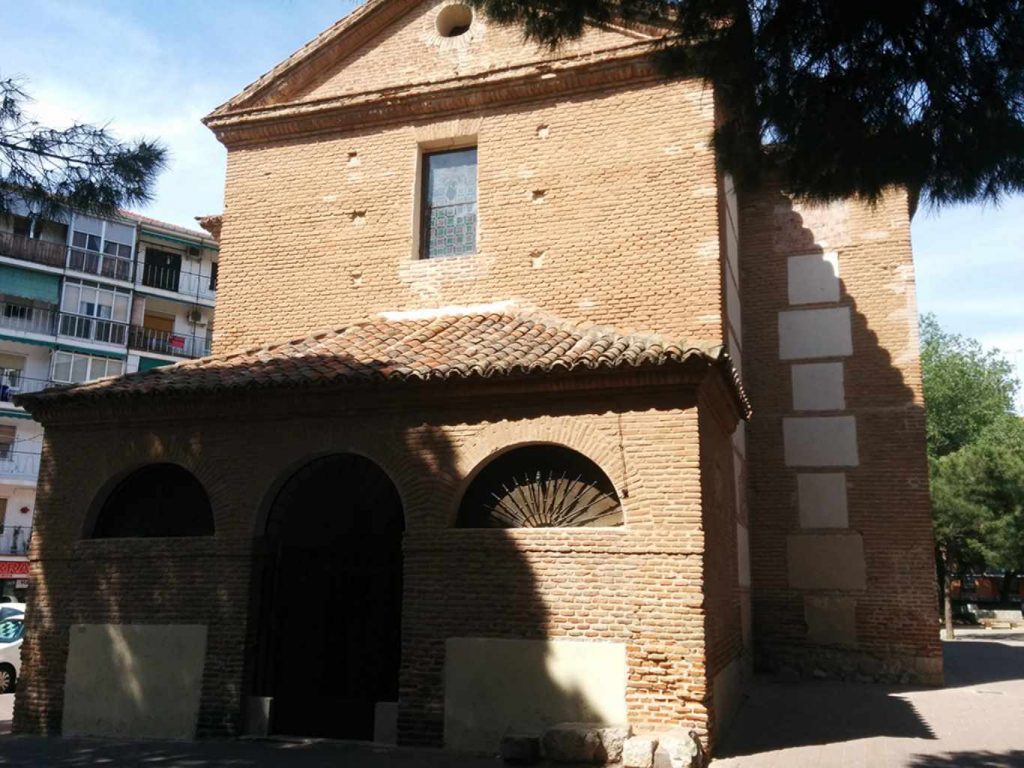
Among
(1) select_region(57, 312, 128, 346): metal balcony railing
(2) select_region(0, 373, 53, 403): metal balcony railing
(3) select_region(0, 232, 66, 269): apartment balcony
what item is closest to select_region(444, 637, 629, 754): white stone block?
(2) select_region(0, 373, 53, 403): metal balcony railing

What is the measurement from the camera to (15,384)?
27.7m

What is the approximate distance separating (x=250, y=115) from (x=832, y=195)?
27.5ft

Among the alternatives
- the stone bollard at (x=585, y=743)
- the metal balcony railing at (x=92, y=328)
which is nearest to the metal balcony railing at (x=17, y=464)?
the metal balcony railing at (x=92, y=328)

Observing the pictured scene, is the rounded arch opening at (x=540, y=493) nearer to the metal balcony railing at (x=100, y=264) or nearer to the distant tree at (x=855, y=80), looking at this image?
the distant tree at (x=855, y=80)

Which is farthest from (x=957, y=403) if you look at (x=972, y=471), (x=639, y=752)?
(x=639, y=752)

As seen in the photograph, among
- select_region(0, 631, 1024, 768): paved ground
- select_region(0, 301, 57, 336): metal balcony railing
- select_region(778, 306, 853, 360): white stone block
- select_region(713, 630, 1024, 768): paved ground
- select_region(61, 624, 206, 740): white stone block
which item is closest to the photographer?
select_region(0, 631, 1024, 768): paved ground

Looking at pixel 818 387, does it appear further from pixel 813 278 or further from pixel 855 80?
pixel 855 80

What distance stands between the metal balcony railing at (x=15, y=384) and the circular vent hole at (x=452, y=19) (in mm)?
21621

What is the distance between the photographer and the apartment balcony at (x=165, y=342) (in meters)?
29.9

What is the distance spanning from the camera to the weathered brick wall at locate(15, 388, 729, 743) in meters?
7.51

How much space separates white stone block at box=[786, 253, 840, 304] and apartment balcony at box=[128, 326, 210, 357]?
23.4 metres

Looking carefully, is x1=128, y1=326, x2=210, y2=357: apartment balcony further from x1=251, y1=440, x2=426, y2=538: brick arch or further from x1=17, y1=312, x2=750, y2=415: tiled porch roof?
x1=251, y1=440, x2=426, y2=538: brick arch

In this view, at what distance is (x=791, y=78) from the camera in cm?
577

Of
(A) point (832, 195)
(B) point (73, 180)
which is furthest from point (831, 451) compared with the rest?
(B) point (73, 180)
